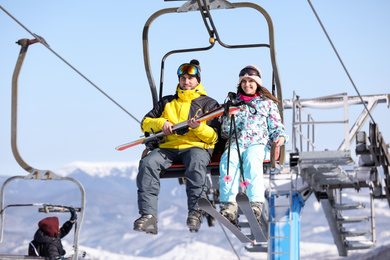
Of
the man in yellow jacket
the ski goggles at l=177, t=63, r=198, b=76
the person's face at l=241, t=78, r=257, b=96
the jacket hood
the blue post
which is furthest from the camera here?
the blue post

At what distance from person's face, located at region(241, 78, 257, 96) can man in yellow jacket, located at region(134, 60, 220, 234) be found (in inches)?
14.2

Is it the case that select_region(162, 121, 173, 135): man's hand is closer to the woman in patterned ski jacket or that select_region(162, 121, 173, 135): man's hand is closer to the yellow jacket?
the yellow jacket

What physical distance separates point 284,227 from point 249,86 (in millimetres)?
12247

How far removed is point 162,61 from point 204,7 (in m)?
1.27

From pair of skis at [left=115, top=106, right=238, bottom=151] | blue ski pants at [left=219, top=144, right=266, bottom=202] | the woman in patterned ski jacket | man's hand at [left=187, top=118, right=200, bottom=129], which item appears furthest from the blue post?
man's hand at [left=187, top=118, right=200, bottom=129]

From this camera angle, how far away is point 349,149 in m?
13.6

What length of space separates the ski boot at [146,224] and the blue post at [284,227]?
11.8 m

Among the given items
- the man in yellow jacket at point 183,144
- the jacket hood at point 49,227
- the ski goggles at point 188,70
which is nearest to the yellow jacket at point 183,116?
the man in yellow jacket at point 183,144

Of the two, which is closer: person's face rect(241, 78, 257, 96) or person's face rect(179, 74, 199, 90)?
person's face rect(241, 78, 257, 96)

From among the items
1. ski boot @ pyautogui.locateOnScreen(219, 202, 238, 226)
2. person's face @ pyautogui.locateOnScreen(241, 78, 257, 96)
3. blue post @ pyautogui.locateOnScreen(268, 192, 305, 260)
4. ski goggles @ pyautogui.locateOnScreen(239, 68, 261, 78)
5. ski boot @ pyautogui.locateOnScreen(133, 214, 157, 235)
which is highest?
ski goggles @ pyautogui.locateOnScreen(239, 68, 261, 78)

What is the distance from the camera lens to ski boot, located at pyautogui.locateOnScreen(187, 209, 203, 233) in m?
6.92

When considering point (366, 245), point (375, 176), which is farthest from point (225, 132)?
point (366, 245)

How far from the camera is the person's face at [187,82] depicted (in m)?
7.49

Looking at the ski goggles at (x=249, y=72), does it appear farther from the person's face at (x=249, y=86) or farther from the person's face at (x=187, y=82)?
the person's face at (x=187, y=82)
